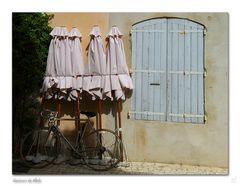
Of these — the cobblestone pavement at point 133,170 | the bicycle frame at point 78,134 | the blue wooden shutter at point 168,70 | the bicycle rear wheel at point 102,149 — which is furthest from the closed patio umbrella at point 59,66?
the cobblestone pavement at point 133,170

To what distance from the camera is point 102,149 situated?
6266 millimetres

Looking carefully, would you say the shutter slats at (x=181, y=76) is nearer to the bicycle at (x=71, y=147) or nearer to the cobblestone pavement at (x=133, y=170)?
the cobblestone pavement at (x=133, y=170)

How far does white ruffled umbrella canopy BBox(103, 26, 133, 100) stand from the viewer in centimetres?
625

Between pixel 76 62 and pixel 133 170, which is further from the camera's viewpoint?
pixel 76 62

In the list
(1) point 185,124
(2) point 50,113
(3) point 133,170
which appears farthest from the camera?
(1) point 185,124

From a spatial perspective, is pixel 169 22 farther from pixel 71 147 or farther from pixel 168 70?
pixel 71 147

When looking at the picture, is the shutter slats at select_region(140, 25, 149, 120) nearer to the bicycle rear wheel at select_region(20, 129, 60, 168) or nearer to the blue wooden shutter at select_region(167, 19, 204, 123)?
the blue wooden shutter at select_region(167, 19, 204, 123)

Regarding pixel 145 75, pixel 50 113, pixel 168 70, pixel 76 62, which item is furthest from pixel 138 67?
pixel 50 113

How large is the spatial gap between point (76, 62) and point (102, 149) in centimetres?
157

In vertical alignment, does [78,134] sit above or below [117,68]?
below

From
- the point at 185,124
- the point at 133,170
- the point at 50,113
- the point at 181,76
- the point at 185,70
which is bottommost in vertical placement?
the point at 133,170

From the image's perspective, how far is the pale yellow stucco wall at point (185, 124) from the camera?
6199 millimetres
